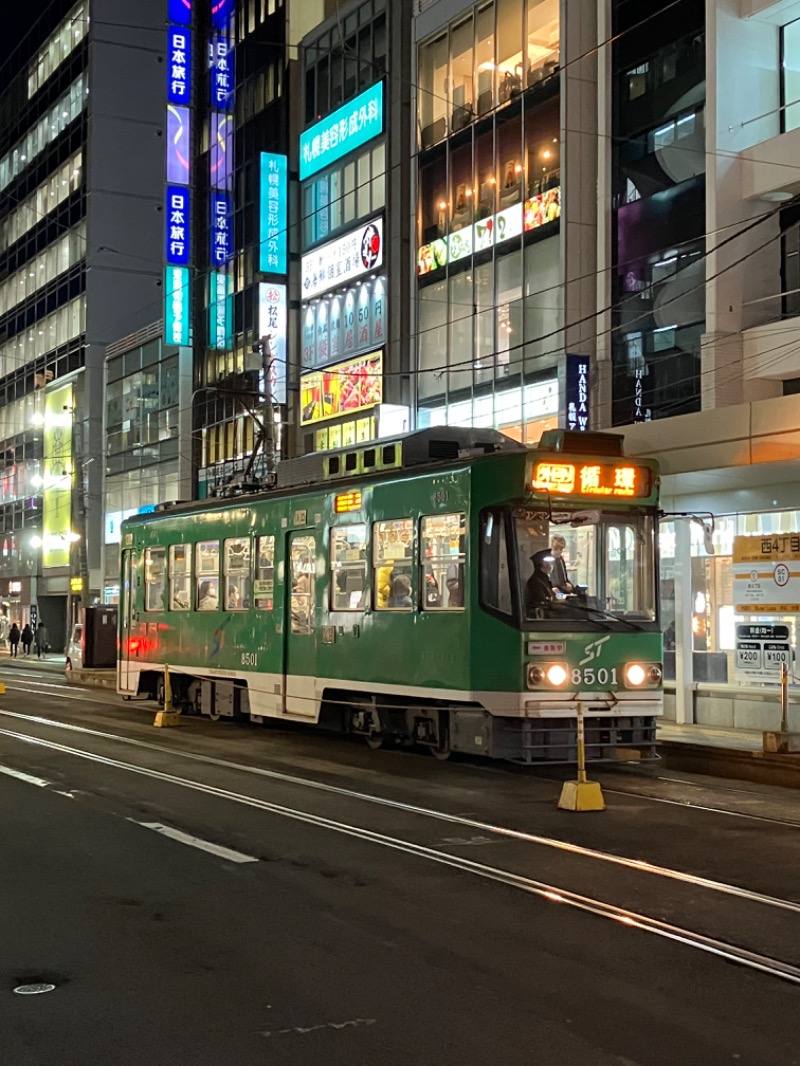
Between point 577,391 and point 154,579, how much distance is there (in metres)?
9.39

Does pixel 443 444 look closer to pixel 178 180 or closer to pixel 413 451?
pixel 413 451

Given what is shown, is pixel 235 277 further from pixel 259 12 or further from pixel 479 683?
pixel 479 683

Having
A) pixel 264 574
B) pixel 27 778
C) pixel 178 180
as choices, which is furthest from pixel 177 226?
pixel 27 778

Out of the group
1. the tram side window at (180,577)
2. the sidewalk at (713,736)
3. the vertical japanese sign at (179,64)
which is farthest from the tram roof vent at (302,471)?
the vertical japanese sign at (179,64)

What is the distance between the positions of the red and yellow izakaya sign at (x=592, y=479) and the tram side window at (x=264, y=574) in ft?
18.4

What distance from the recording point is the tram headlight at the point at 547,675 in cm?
1327

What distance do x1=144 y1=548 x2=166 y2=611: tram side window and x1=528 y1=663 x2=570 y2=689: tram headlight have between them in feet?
31.7

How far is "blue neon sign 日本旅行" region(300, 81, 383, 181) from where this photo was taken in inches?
1375

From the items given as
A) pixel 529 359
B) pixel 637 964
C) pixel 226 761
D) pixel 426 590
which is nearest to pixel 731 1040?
pixel 637 964

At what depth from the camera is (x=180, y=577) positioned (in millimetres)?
20703

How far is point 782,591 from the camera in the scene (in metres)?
16.8

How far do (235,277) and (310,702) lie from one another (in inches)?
1203

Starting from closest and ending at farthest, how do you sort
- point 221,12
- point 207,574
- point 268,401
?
point 207,574 < point 268,401 < point 221,12

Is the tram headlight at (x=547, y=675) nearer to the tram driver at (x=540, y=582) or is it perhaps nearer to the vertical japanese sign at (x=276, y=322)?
the tram driver at (x=540, y=582)
